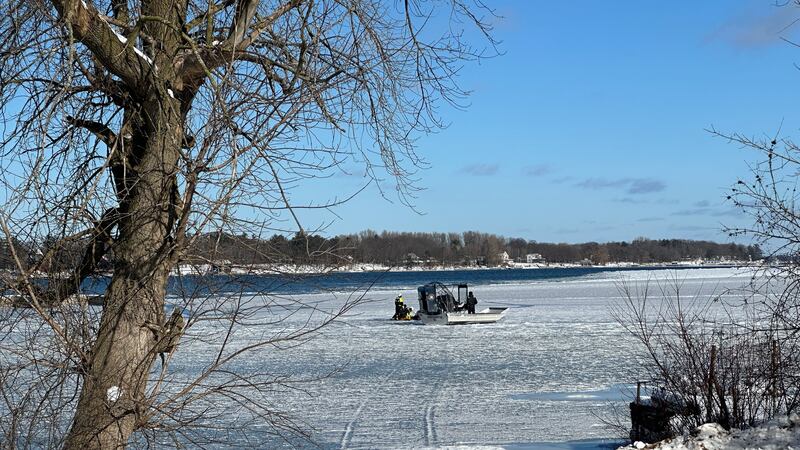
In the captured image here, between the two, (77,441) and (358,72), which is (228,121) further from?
(77,441)

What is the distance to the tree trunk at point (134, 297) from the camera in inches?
174

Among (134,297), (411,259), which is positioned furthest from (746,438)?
(134,297)

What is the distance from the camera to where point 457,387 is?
16.8 meters

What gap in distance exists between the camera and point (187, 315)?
4.88m

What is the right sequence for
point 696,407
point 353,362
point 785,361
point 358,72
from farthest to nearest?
point 353,362
point 696,407
point 785,361
point 358,72

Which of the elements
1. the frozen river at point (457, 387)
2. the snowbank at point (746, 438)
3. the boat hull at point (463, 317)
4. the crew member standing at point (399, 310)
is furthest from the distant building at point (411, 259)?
the crew member standing at point (399, 310)

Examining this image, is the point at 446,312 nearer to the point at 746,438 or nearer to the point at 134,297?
the point at 746,438

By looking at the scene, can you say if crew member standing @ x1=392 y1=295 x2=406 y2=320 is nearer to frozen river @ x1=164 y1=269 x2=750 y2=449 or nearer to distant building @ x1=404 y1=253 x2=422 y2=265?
frozen river @ x1=164 y1=269 x2=750 y2=449

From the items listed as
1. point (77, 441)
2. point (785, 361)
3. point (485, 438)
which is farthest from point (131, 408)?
point (485, 438)

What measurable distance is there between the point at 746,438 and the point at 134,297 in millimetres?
4913

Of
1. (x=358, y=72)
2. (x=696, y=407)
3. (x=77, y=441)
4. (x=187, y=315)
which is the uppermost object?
(x=358, y=72)

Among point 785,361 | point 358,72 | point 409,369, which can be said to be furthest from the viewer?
point 409,369

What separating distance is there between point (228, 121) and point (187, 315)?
125cm

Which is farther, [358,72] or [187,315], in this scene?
[358,72]
